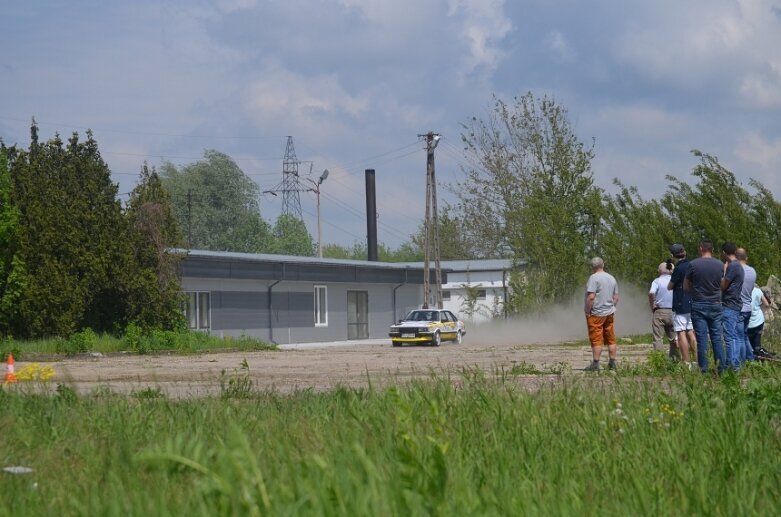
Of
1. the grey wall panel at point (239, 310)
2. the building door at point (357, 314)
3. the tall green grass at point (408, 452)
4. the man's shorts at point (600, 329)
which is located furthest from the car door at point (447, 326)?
the tall green grass at point (408, 452)

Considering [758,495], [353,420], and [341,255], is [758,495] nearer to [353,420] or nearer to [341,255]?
[353,420]

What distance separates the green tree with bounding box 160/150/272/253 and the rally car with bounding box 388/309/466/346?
73.0m

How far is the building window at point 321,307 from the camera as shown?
52344 millimetres

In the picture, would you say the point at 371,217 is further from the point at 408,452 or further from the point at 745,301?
the point at 408,452

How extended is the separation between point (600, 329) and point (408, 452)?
14.0 meters

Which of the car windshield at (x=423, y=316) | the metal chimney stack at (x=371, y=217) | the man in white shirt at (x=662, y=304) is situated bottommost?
the man in white shirt at (x=662, y=304)

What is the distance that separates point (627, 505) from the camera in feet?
17.8

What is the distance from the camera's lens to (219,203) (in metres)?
120

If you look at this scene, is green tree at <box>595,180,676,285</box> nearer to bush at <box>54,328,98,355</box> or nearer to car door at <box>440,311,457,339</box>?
car door at <box>440,311,457,339</box>

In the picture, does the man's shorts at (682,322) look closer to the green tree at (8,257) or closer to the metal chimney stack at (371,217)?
the green tree at (8,257)

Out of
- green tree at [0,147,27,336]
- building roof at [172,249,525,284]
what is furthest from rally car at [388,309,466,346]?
green tree at [0,147,27,336]

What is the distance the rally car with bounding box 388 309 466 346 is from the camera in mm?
44219

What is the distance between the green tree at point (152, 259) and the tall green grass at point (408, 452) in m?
27.1

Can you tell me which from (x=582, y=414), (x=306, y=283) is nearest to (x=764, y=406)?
(x=582, y=414)
